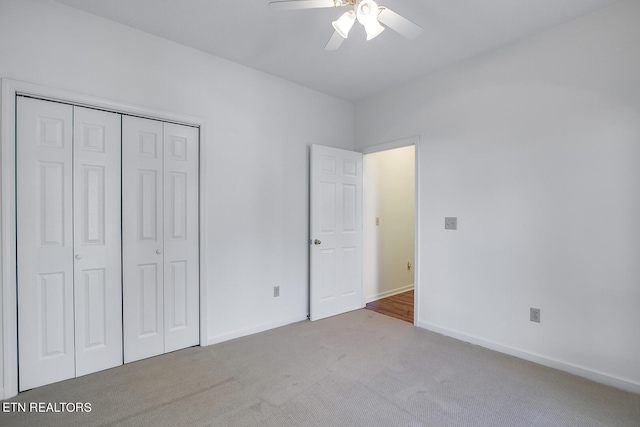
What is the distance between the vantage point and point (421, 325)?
3299 millimetres

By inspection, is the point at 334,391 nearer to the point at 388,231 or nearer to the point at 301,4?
the point at 301,4

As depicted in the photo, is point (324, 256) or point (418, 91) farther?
point (324, 256)

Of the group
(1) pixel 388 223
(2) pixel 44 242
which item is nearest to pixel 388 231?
(1) pixel 388 223

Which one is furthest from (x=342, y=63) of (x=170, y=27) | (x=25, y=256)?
(x=25, y=256)

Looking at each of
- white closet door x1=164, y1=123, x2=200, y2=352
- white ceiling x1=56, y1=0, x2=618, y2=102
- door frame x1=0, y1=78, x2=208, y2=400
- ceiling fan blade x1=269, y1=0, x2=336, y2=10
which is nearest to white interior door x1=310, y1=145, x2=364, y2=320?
white ceiling x1=56, y1=0, x2=618, y2=102

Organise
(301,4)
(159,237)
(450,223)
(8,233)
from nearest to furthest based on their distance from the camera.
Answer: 1. (301,4)
2. (8,233)
3. (159,237)
4. (450,223)

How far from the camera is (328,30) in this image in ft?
8.07

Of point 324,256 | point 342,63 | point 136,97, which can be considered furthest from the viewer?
point 324,256

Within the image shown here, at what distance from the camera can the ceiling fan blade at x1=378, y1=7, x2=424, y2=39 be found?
1.77 meters

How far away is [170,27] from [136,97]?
24.1 inches

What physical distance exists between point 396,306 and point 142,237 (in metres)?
3.06

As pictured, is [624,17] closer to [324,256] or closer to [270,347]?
[324,256]

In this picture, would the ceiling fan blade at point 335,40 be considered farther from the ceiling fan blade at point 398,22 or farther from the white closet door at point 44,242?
the white closet door at point 44,242

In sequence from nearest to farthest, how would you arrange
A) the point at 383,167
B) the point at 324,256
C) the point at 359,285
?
the point at 324,256 < the point at 359,285 < the point at 383,167
